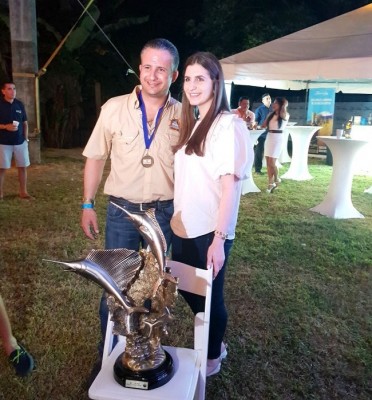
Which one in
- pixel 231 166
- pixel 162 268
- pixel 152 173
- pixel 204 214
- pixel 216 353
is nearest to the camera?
pixel 162 268

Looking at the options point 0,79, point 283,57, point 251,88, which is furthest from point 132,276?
point 251,88

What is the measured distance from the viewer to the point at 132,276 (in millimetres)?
1622

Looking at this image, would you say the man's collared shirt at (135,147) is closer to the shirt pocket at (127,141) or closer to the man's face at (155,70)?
the shirt pocket at (127,141)

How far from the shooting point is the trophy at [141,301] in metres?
1.57

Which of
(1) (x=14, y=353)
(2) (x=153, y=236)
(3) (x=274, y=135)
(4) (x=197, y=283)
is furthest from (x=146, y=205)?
(3) (x=274, y=135)

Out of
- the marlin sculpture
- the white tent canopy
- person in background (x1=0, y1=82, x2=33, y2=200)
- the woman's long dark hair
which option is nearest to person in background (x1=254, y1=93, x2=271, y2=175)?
the white tent canopy

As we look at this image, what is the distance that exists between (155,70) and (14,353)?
1.90 m

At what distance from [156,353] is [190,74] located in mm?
1234

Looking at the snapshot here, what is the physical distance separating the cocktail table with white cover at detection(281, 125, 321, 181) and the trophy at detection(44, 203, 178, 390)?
8166 mm

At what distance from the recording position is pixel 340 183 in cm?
632

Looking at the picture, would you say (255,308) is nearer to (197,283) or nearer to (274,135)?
(197,283)

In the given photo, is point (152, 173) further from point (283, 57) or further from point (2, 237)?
point (283, 57)

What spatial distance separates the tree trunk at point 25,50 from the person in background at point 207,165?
334 inches

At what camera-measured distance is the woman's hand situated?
77.9 inches
